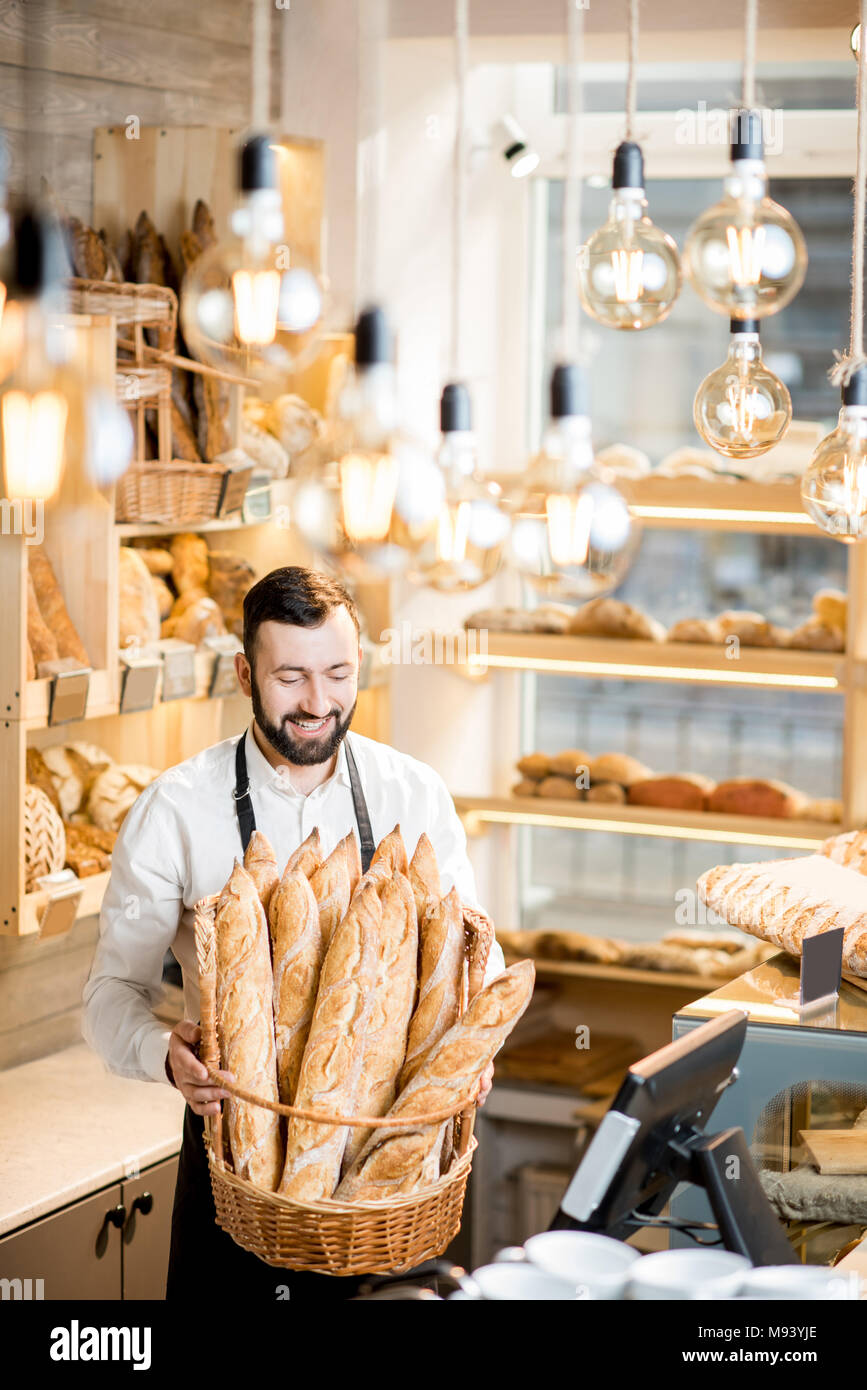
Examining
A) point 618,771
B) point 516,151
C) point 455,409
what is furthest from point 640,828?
point 455,409

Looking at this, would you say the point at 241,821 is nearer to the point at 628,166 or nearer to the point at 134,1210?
the point at 134,1210

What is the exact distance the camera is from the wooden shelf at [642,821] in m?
3.89

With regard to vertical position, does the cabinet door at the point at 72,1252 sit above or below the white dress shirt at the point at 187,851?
below

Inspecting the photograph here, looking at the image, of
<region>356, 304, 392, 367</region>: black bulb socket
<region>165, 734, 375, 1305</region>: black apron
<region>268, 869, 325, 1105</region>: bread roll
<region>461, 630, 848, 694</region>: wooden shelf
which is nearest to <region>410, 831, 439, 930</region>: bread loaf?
<region>268, 869, 325, 1105</region>: bread roll

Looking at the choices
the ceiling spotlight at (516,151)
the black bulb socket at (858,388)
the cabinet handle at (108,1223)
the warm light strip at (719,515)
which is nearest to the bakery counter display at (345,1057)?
the black bulb socket at (858,388)

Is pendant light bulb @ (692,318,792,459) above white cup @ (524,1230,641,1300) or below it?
above

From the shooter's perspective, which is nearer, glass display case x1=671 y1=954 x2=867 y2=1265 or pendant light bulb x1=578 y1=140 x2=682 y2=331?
pendant light bulb x1=578 y1=140 x2=682 y2=331

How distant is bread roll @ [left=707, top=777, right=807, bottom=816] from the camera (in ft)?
13.0

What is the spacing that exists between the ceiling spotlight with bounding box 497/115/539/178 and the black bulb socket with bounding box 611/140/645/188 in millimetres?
2567

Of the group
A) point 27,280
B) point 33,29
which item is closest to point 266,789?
point 27,280

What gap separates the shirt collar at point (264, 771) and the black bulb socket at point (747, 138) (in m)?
0.98

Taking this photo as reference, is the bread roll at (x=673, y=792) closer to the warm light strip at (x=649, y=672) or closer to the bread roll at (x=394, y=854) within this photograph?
the warm light strip at (x=649, y=672)

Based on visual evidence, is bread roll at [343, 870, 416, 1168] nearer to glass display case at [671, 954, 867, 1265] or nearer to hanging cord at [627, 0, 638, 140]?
glass display case at [671, 954, 867, 1265]
